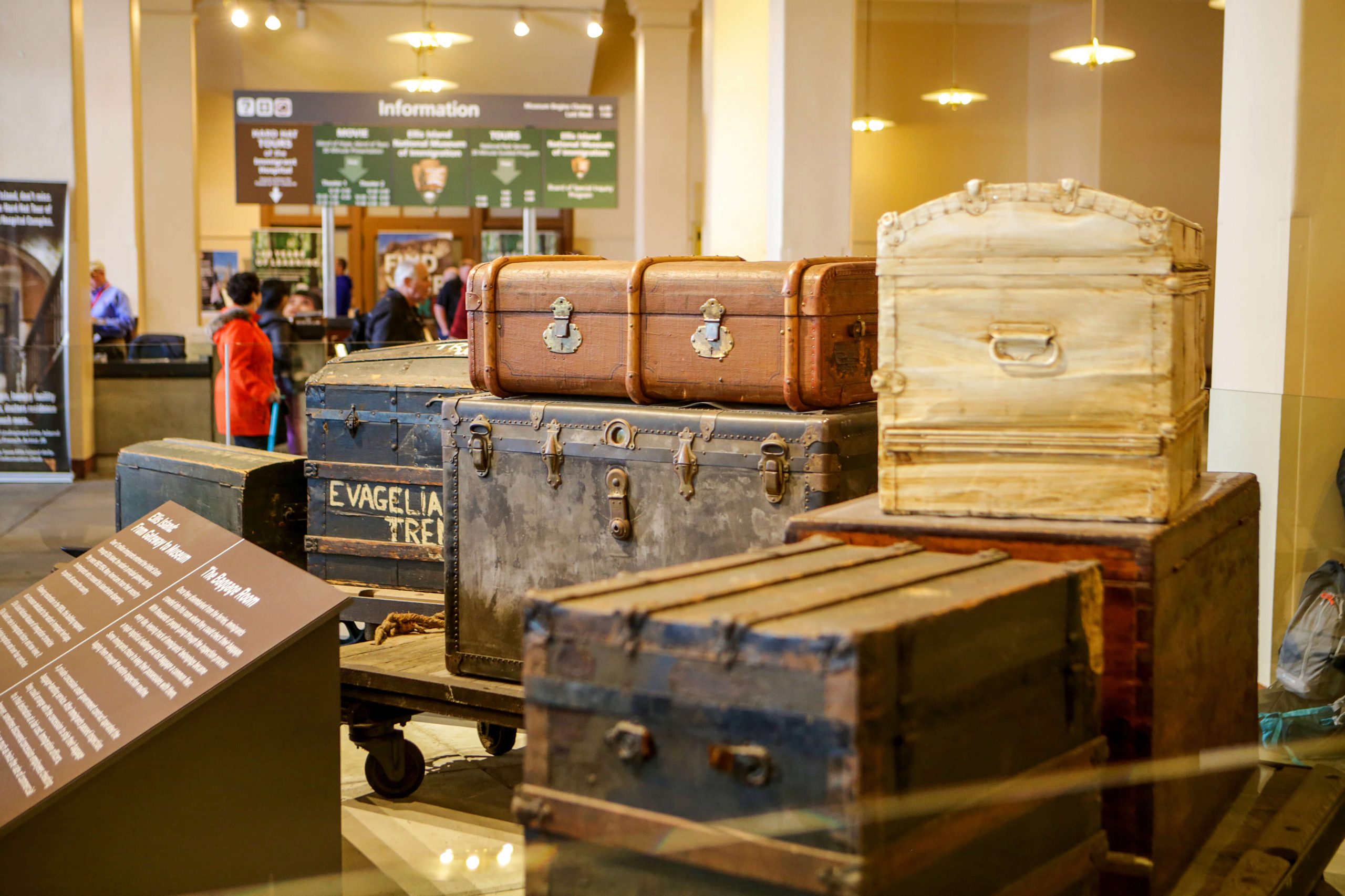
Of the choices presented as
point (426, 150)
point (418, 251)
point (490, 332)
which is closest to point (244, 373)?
point (490, 332)

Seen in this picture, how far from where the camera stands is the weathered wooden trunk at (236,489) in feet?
15.5

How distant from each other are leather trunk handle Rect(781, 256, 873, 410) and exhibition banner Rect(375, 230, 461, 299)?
1747 cm

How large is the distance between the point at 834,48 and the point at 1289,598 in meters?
3.90

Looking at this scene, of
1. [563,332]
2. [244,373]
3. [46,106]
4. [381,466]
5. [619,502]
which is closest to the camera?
[619,502]

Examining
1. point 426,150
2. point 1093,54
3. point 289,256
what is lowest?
point 289,256

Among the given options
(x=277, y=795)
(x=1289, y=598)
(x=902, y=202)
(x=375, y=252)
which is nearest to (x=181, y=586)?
(x=277, y=795)

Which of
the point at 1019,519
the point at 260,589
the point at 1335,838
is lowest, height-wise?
the point at 1335,838

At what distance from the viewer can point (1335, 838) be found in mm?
2719

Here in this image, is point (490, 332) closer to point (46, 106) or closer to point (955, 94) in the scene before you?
point (46, 106)

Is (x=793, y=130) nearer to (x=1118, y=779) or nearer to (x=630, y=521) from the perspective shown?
(x=630, y=521)

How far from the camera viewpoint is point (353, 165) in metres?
14.2

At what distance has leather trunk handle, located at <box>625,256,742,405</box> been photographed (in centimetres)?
334

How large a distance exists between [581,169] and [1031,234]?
41.9 ft

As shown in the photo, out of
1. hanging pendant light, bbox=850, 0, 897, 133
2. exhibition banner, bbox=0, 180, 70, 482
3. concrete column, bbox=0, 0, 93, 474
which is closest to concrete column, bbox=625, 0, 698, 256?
hanging pendant light, bbox=850, 0, 897, 133
